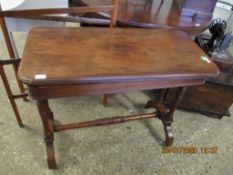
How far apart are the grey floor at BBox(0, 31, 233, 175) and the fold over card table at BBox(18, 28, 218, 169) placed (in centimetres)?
19

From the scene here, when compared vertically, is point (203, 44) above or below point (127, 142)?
above

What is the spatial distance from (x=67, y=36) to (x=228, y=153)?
1.38 meters

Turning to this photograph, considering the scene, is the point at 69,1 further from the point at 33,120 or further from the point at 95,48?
the point at 33,120

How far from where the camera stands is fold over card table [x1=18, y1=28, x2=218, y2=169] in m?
0.76

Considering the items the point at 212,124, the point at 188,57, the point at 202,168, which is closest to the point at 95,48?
the point at 188,57

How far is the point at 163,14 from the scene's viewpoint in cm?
139

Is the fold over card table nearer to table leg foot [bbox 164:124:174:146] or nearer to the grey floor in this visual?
the grey floor

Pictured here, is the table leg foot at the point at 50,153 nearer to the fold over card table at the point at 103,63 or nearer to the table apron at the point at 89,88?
the fold over card table at the point at 103,63

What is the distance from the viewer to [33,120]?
1.43 metres

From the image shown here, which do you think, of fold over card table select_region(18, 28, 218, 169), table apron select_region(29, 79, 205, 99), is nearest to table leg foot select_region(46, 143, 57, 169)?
fold over card table select_region(18, 28, 218, 169)

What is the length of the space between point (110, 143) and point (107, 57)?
0.73 m

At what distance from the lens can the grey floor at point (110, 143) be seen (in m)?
1.22

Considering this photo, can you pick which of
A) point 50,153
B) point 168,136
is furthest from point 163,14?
point 50,153
